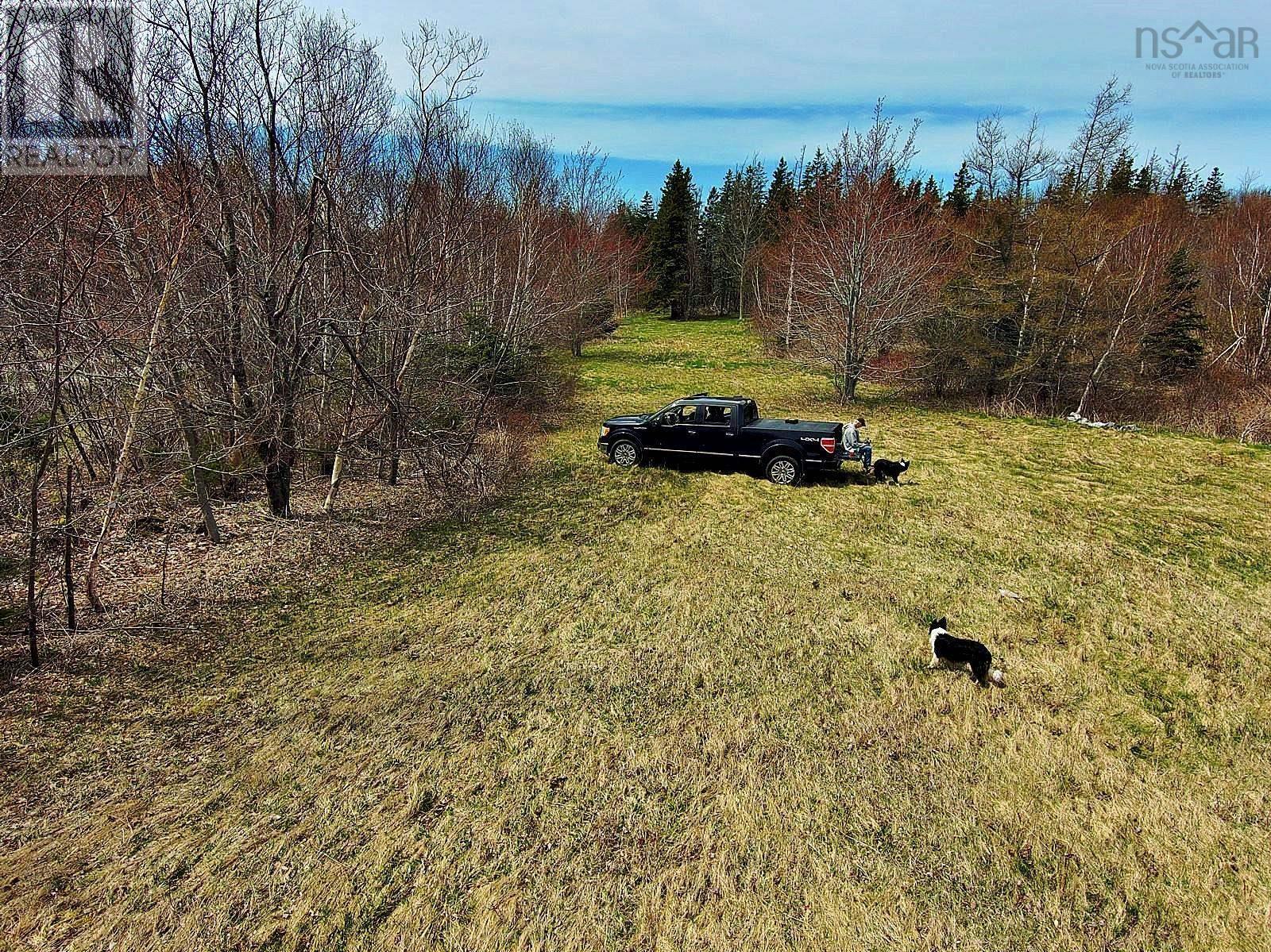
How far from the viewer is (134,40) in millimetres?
6152

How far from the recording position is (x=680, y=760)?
4445mm

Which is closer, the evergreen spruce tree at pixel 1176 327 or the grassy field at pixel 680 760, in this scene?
the grassy field at pixel 680 760

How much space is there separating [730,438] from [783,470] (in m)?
1.15

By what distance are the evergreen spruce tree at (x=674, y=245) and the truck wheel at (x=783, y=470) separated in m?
38.8

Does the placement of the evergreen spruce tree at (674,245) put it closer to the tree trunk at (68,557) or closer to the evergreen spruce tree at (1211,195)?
the evergreen spruce tree at (1211,195)

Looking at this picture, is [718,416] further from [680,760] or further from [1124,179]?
[1124,179]

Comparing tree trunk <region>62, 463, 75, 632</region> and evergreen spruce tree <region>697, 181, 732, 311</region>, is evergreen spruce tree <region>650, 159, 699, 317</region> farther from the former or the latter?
tree trunk <region>62, 463, 75, 632</region>

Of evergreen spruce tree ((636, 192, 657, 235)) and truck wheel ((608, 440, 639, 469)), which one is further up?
evergreen spruce tree ((636, 192, 657, 235))

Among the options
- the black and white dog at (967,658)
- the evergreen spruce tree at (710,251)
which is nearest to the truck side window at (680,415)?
the black and white dog at (967,658)

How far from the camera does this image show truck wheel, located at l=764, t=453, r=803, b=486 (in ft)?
33.7

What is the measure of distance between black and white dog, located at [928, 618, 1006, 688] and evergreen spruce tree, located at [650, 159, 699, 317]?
44120 mm

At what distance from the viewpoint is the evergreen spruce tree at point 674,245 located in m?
45.4

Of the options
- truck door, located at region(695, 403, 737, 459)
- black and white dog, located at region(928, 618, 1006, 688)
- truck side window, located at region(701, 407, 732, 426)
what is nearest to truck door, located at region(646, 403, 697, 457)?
truck door, located at region(695, 403, 737, 459)

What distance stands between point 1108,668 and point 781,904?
14.3ft
